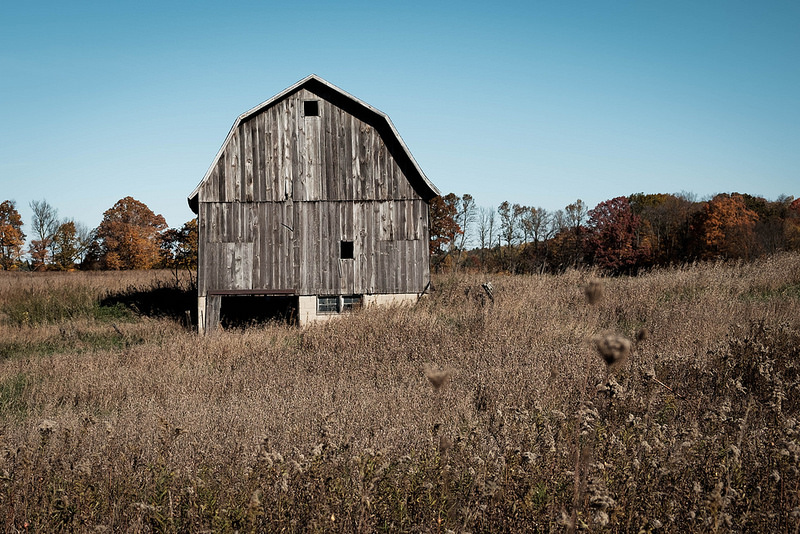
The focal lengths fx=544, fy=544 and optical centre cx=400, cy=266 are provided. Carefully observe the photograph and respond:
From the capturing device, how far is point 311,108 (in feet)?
52.6

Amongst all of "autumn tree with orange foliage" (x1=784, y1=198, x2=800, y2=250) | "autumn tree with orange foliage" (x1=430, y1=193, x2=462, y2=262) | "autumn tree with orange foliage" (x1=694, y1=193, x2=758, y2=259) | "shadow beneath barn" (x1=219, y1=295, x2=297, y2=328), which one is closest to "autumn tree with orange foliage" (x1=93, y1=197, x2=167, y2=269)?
"autumn tree with orange foliage" (x1=430, y1=193, x2=462, y2=262)

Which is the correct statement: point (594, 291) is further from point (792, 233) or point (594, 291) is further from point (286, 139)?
point (792, 233)

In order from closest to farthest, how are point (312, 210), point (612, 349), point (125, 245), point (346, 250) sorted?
1. point (612, 349)
2. point (312, 210)
3. point (346, 250)
4. point (125, 245)

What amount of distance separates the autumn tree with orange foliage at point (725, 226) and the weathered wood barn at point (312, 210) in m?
34.6

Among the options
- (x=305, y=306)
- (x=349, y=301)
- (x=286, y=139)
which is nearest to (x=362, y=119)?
(x=286, y=139)

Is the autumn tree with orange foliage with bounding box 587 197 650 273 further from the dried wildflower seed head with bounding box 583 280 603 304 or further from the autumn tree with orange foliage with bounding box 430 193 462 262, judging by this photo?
the dried wildflower seed head with bounding box 583 280 603 304

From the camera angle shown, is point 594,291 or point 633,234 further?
point 633,234

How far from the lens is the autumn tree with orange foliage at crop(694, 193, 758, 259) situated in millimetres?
40666

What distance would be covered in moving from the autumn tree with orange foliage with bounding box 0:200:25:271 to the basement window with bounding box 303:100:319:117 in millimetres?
51809

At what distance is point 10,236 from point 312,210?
5361 cm

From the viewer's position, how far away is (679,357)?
6.93m

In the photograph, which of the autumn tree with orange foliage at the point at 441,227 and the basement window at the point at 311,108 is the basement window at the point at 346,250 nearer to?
the basement window at the point at 311,108

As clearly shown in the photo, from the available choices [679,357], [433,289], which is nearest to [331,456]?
[679,357]

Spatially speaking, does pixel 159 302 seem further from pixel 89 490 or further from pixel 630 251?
pixel 630 251
